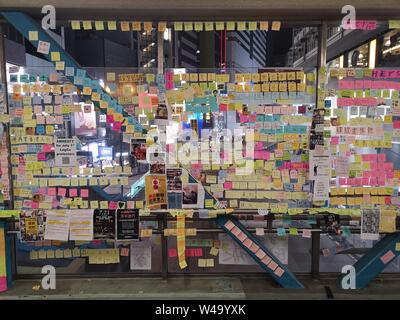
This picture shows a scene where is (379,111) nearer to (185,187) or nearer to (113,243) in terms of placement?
(185,187)

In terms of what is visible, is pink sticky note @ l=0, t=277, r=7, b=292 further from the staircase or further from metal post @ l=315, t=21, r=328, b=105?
metal post @ l=315, t=21, r=328, b=105

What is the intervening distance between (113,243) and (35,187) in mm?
1058

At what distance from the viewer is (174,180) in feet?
10.7

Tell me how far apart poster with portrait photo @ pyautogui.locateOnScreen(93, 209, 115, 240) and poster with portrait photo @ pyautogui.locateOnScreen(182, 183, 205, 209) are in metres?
0.78

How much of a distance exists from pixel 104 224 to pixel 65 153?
0.88 metres

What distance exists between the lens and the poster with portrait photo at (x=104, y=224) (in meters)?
3.18

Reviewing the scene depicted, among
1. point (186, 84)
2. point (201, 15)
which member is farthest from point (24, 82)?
point (201, 15)

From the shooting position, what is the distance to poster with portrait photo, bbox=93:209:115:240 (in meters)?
3.18

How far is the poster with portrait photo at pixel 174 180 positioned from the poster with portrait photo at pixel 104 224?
67 cm

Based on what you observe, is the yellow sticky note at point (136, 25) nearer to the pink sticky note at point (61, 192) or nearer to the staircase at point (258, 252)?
the pink sticky note at point (61, 192)

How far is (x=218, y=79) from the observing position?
10.4 ft

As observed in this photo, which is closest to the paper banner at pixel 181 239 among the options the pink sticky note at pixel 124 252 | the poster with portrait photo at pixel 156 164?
the poster with portrait photo at pixel 156 164

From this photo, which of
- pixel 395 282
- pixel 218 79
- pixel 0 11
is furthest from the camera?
pixel 395 282

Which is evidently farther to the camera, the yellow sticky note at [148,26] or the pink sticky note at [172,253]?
the pink sticky note at [172,253]
